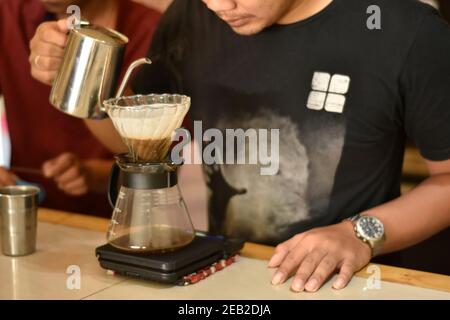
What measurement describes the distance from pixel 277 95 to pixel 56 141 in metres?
0.95

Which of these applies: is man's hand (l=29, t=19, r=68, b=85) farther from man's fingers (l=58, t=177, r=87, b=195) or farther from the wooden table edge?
man's fingers (l=58, t=177, r=87, b=195)

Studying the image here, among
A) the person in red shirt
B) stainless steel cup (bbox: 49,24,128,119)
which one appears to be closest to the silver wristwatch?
stainless steel cup (bbox: 49,24,128,119)

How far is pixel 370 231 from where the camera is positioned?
1.56 metres

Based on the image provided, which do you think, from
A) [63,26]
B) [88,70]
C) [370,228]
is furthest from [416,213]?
[63,26]

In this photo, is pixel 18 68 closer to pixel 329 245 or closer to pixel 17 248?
pixel 17 248

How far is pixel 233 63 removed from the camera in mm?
1937

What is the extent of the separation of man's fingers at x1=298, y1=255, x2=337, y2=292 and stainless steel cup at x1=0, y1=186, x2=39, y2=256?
65 cm

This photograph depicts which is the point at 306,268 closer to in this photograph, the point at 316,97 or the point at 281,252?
the point at 281,252

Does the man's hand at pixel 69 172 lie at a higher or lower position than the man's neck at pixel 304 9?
lower

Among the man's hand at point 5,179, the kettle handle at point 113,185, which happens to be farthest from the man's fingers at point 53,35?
the man's hand at point 5,179

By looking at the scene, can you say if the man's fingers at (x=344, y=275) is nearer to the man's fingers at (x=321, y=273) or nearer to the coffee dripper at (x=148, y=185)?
the man's fingers at (x=321, y=273)

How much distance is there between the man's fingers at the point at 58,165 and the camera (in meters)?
2.43

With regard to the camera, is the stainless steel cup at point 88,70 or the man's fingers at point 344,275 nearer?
the man's fingers at point 344,275
